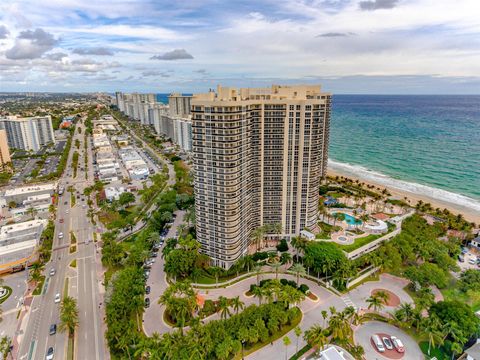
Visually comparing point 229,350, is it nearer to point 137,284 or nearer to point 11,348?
point 137,284

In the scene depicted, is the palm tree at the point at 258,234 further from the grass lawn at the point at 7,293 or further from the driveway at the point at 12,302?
the grass lawn at the point at 7,293

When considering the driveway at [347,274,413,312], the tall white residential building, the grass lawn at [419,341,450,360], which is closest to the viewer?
the grass lawn at [419,341,450,360]

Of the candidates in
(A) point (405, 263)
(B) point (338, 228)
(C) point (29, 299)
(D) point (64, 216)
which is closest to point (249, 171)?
(B) point (338, 228)

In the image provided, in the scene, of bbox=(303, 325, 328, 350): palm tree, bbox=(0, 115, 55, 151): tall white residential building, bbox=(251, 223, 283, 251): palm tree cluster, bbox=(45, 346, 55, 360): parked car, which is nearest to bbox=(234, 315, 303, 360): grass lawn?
bbox=(303, 325, 328, 350): palm tree

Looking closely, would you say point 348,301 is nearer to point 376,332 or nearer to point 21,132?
point 376,332

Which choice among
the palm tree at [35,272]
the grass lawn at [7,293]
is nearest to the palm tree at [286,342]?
the palm tree at [35,272]

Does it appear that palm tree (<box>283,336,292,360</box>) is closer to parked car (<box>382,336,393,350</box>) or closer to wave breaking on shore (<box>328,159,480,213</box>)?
parked car (<box>382,336,393,350</box>)

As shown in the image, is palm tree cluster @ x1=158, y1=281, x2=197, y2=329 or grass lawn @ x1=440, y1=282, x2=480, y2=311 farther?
grass lawn @ x1=440, y1=282, x2=480, y2=311
